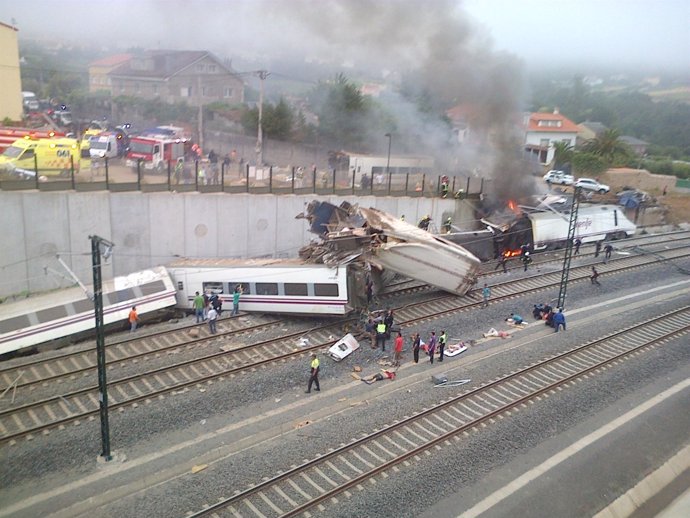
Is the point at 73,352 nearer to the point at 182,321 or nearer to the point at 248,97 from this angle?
the point at 182,321

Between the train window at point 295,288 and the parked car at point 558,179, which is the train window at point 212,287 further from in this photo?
the parked car at point 558,179

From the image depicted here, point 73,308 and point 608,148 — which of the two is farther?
point 608,148

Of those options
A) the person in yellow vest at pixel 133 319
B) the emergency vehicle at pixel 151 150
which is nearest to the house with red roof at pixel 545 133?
the emergency vehicle at pixel 151 150

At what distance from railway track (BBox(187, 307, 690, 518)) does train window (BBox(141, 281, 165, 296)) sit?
346 inches

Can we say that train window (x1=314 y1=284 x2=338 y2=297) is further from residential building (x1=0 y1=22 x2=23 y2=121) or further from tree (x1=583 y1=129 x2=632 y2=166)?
tree (x1=583 y1=129 x2=632 y2=166)

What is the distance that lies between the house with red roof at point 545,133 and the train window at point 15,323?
1600 inches

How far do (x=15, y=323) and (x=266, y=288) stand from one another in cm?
648

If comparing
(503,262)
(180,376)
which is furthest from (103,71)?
(180,376)

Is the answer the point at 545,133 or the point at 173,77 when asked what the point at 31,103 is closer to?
the point at 173,77

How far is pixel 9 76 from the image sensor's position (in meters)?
29.4

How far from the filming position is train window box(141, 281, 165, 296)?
1670cm

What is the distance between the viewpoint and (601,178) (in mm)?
39312

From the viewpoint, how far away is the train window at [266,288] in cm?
1648

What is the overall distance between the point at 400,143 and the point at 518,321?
20602mm
